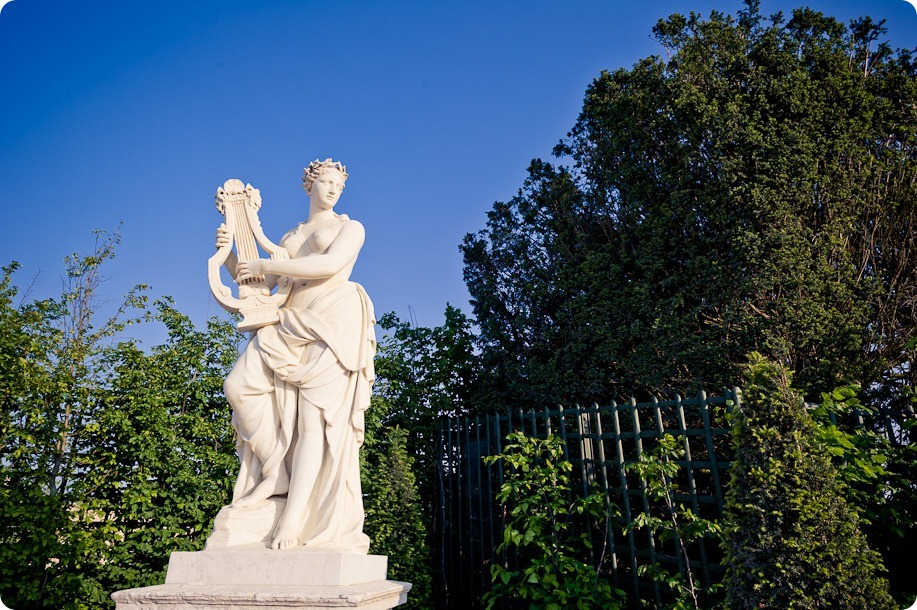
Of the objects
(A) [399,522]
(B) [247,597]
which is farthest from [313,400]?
(A) [399,522]

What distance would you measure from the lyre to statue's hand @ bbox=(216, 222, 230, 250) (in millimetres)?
15

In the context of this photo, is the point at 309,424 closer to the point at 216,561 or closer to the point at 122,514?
the point at 216,561

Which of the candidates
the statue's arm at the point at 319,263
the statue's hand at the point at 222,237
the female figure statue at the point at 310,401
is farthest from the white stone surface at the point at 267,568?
the statue's hand at the point at 222,237

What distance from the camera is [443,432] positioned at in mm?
7020

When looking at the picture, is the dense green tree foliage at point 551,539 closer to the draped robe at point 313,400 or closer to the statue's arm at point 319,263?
the draped robe at point 313,400

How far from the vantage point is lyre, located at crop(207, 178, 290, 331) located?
11.0 feet

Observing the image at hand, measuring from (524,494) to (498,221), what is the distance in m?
5.20

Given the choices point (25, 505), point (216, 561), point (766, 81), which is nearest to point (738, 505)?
point (216, 561)

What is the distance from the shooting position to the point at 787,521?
3.03 m

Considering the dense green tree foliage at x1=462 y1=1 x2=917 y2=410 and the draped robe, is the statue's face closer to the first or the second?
the draped robe

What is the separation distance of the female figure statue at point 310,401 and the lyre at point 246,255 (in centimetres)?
8

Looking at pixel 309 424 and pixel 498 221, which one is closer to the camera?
pixel 309 424

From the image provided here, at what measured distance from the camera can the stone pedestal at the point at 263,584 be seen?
2449 mm

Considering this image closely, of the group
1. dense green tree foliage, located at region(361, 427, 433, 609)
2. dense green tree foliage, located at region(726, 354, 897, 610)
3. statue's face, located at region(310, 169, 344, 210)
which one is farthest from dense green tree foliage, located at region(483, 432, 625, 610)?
statue's face, located at region(310, 169, 344, 210)
